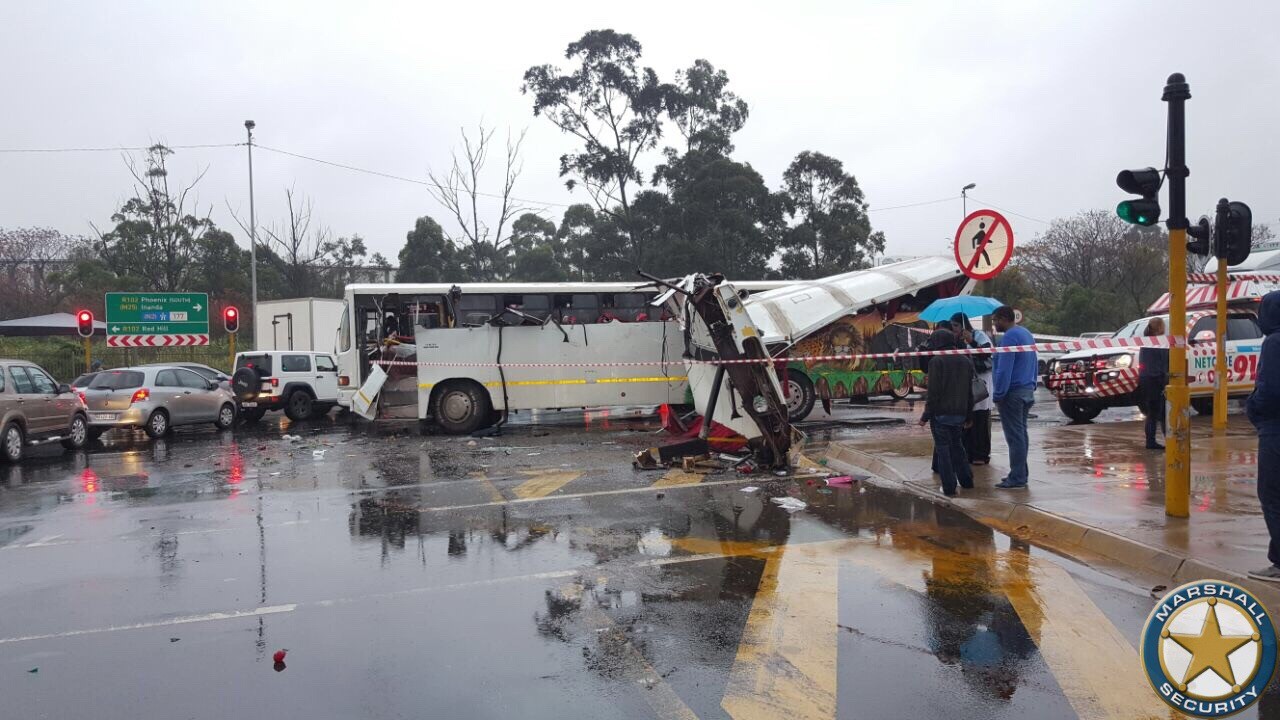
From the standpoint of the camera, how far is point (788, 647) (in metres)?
4.84

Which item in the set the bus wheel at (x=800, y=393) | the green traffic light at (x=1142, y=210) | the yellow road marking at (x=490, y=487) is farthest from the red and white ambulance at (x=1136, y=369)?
the yellow road marking at (x=490, y=487)

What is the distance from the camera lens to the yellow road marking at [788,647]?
4.12m

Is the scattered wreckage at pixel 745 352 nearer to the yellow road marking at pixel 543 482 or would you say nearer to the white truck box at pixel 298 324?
the yellow road marking at pixel 543 482

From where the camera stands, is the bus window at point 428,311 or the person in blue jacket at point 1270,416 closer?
the person in blue jacket at point 1270,416

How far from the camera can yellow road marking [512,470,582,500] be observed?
970 centimetres

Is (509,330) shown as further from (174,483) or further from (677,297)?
(174,483)

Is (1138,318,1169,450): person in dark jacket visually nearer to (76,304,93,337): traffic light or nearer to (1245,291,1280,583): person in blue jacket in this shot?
(1245,291,1280,583): person in blue jacket

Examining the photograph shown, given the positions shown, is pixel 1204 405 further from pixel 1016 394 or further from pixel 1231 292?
pixel 1016 394

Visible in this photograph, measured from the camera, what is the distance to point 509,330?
53.0 feet

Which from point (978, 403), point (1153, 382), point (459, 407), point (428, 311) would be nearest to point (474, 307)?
point (428, 311)

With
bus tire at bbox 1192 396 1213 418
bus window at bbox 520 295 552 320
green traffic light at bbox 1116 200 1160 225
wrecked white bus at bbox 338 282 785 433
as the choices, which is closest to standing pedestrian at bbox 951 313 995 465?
green traffic light at bbox 1116 200 1160 225

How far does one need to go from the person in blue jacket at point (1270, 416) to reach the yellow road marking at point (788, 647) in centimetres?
272

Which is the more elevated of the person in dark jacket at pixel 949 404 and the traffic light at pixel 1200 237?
the traffic light at pixel 1200 237

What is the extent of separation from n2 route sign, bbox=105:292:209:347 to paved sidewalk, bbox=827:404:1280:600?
20.3 meters
